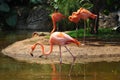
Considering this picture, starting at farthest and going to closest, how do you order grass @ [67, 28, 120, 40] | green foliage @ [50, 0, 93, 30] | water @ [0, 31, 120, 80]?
green foliage @ [50, 0, 93, 30] → grass @ [67, 28, 120, 40] → water @ [0, 31, 120, 80]

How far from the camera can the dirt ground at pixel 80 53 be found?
1066 cm

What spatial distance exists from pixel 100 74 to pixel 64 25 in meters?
10.2

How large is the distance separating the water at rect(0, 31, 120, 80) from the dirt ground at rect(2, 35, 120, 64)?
0.61 metres

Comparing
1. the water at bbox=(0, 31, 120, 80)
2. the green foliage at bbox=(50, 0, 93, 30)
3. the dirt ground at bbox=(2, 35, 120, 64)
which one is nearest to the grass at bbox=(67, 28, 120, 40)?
the dirt ground at bbox=(2, 35, 120, 64)

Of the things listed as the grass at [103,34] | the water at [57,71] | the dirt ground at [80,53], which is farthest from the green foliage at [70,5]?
the water at [57,71]

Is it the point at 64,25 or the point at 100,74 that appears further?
the point at 64,25

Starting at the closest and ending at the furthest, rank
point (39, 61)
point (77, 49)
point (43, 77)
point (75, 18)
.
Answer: point (43, 77), point (39, 61), point (77, 49), point (75, 18)

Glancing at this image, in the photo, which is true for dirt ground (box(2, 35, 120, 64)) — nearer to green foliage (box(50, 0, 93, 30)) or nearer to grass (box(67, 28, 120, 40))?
grass (box(67, 28, 120, 40))

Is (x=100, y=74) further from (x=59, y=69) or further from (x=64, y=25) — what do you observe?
(x=64, y=25)

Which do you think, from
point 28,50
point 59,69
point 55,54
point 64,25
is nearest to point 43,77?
point 59,69

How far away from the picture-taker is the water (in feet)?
27.1

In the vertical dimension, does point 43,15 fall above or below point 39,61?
above

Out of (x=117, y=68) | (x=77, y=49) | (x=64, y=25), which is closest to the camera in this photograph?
(x=117, y=68)

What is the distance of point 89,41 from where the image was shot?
1271 centimetres
